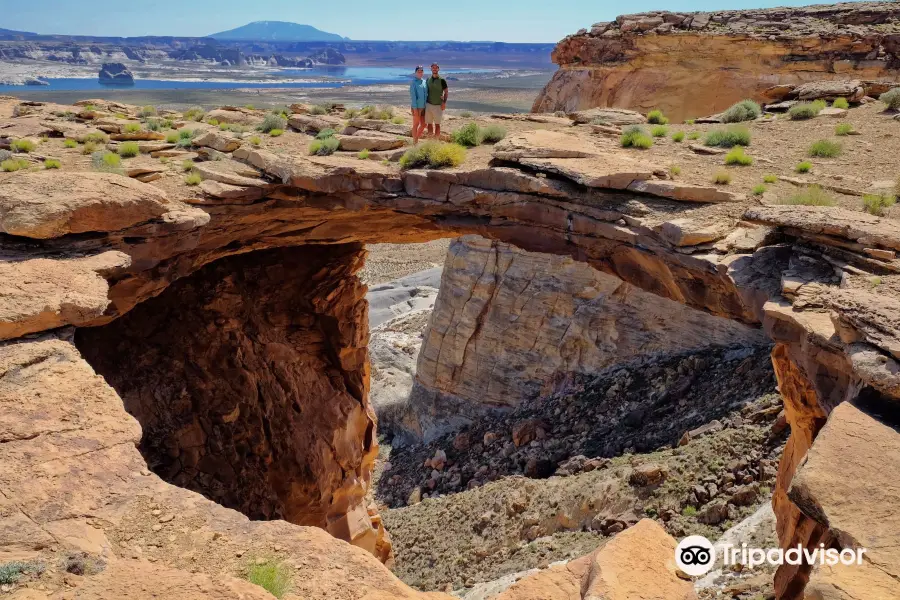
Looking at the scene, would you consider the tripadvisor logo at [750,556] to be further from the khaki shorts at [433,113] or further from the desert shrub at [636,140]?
the khaki shorts at [433,113]

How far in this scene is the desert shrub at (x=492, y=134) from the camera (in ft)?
55.3

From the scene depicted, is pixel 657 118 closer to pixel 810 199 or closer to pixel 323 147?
pixel 810 199

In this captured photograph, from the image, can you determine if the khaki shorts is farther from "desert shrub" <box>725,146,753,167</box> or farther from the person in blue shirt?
"desert shrub" <box>725,146,753,167</box>

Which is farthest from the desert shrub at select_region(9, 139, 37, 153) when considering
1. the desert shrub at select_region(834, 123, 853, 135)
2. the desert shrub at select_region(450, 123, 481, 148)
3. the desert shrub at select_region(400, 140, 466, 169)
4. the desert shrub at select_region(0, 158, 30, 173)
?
the desert shrub at select_region(834, 123, 853, 135)

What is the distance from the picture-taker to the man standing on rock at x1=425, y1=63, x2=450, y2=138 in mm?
16188

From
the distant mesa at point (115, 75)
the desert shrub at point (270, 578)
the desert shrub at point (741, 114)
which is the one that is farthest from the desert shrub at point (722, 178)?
the distant mesa at point (115, 75)

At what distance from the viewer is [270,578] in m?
6.28

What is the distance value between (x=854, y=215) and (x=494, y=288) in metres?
21.4

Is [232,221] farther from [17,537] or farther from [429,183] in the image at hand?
[17,537]

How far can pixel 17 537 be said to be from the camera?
20.4 ft

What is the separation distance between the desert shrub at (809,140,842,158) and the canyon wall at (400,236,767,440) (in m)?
9.55

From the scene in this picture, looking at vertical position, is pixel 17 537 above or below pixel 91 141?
below

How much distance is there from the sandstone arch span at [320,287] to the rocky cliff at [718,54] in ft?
59.6

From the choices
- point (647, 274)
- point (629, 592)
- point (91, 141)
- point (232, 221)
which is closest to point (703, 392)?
point (647, 274)
